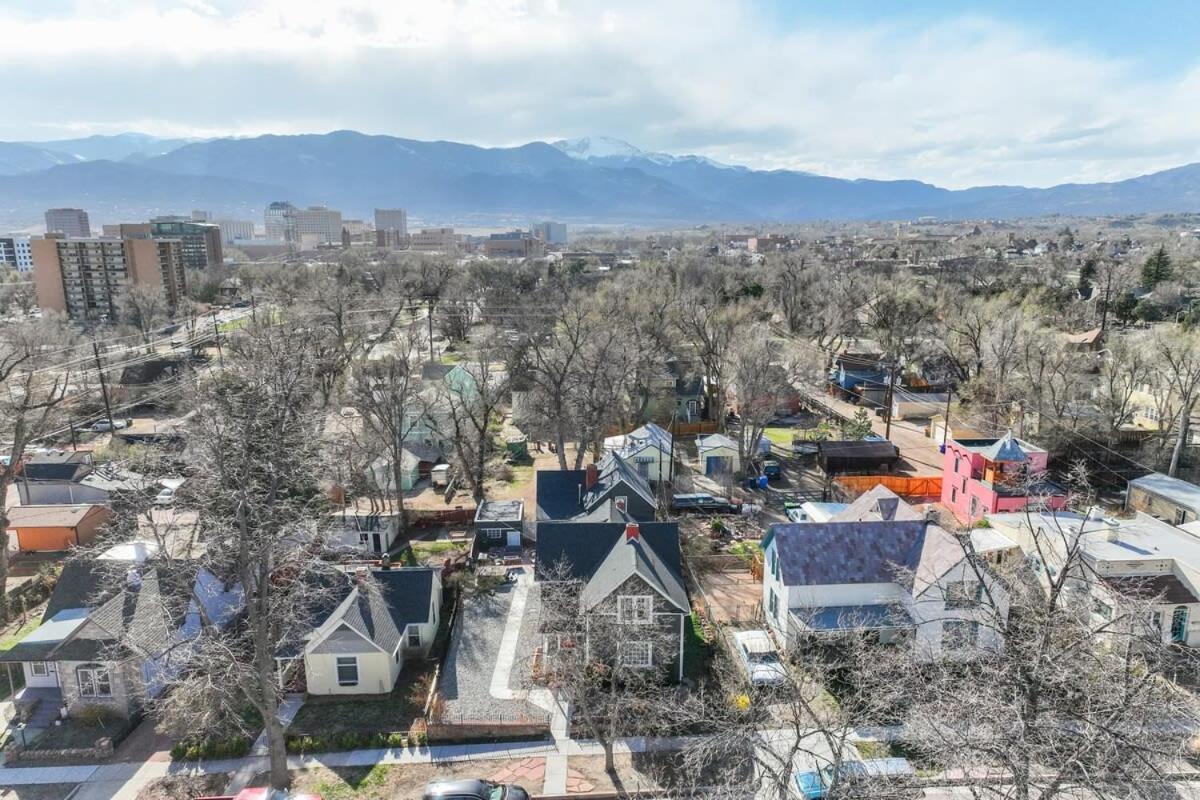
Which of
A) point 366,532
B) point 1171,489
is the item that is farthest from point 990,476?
point 366,532

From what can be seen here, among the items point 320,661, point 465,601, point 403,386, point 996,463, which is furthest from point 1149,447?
point 320,661

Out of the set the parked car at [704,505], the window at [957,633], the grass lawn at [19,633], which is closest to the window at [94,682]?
the grass lawn at [19,633]

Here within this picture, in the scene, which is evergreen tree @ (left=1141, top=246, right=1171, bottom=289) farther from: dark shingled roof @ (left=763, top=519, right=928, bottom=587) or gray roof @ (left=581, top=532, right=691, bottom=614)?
gray roof @ (left=581, top=532, right=691, bottom=614)

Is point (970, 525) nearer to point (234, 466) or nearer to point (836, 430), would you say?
point (836, 430)

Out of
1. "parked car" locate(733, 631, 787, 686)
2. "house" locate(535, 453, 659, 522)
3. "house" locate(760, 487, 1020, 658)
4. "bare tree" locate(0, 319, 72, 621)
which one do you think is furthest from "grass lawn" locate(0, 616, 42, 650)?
"house" locate(760, 487, 1020, 658)

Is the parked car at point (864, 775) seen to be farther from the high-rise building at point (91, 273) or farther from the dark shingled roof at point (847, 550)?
the high-rise building at point (91, 273)

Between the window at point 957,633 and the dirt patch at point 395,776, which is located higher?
the window at point 957,633
